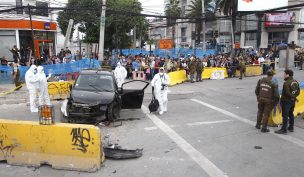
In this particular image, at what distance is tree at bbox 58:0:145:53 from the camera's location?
37406 millimetres

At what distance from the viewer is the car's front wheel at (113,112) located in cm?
985

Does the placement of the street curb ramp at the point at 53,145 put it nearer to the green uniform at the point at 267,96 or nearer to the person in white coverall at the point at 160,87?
the green uniform at the point at 267,96

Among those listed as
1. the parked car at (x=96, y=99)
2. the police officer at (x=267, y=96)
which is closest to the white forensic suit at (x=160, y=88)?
the parked car at (x=96, y=99)

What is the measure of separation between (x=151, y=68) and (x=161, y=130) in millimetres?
13060

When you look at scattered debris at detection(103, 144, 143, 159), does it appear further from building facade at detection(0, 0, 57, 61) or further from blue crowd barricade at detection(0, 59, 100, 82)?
building facade at detection(0, 0, 57, 61)

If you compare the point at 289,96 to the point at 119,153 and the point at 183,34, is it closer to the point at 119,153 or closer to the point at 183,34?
the point at 119,153

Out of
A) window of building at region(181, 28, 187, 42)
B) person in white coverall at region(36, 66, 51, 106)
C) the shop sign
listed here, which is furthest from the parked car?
window of building at region(181, 28, 187, 42)

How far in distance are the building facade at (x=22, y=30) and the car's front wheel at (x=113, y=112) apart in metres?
18.2

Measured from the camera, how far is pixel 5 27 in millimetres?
28141

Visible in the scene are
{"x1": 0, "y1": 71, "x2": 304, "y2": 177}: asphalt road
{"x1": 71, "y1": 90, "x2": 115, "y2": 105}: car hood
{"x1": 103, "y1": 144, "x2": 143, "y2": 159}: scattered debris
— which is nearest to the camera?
{"x1": 0, "y1": 71, "x2": 304, "y2": 177}: asphalt road

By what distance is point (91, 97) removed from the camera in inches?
389

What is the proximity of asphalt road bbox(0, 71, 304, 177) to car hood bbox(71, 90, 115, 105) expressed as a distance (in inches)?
32.0

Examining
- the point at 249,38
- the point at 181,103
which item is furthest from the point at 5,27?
the point at 249,38

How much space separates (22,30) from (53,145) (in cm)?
2577
